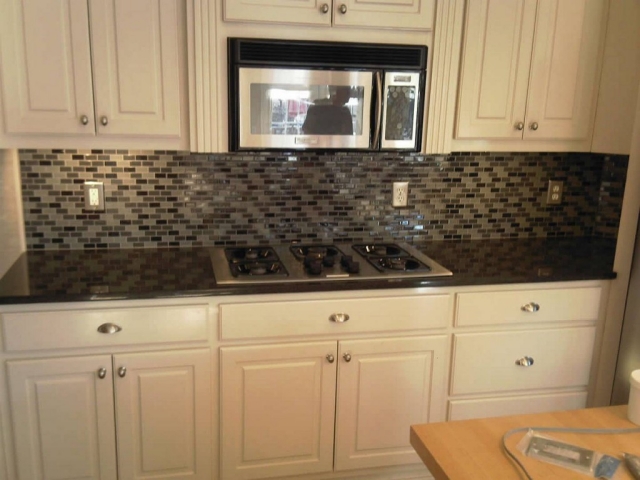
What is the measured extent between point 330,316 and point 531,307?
80 centimetres

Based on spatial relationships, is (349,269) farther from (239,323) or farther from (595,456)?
(595,456)

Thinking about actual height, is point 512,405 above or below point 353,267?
below

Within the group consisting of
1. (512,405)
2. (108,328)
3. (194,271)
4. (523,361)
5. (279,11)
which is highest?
(279,11)

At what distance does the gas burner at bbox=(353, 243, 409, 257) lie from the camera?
2414 millimetres

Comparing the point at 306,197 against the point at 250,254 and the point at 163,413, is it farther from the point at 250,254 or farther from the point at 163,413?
the point at 163,413

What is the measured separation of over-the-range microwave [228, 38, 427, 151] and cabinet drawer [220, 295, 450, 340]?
58cm

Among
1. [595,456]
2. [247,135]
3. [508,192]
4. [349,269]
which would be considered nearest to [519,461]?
[595,456]

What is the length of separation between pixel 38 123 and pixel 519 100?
5.97 ft

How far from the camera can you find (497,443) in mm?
1206

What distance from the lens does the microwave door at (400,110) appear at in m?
2.16

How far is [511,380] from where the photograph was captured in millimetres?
2309

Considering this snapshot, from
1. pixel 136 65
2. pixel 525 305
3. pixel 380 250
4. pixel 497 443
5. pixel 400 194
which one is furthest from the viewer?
pixel 400 194

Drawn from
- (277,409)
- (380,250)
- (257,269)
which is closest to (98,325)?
(257,269)

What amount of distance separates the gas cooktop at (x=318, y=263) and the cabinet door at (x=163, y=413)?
33 cm
